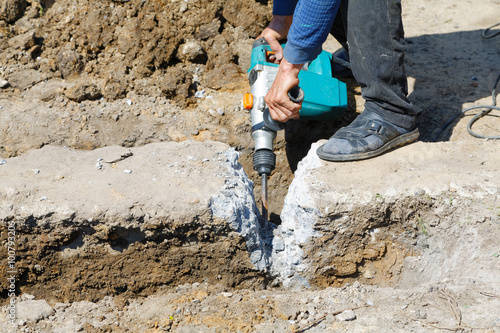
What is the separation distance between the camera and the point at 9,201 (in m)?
1.87

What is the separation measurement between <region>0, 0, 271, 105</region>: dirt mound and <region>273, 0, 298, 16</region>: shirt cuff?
1.78 ft

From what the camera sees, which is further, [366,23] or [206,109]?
[206,109]

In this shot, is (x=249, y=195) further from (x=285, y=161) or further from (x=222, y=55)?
(x=222, y=55)

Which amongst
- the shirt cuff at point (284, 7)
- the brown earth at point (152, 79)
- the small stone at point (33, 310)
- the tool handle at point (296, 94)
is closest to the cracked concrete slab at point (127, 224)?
the small stone at point (33, 310)

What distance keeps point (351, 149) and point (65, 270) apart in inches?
56.4

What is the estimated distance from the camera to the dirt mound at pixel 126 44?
2.98 metres

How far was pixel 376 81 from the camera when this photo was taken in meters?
2.19

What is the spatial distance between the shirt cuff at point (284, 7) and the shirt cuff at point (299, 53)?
2.44 ft

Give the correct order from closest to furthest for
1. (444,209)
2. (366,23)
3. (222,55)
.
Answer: (444,209) < (366,23) < (222,55)

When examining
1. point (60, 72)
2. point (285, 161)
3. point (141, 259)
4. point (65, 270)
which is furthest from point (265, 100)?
point (60, 72)

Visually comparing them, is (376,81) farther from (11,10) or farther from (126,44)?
(11,10)

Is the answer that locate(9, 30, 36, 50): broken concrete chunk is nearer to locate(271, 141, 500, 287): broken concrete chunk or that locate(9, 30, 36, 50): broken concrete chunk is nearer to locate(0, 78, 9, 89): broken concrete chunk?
locate(0, 78, 9, 89): broken concrete chunk

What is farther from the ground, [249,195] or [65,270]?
[249,195]

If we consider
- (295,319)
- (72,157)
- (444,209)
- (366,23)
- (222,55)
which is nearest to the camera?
(295,319)
